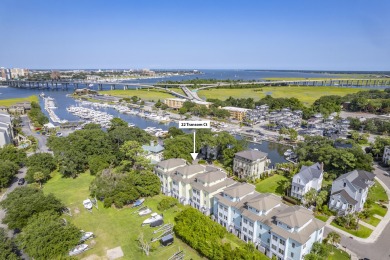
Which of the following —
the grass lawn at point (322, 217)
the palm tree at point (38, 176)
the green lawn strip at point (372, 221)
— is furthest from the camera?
the palm tree at point (38, 176)

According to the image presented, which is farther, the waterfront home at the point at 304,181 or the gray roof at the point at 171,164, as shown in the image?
the gray roof at the point at 171,164

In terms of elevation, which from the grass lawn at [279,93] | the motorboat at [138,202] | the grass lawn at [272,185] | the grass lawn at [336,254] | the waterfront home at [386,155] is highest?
the grass lawn at [279,93]

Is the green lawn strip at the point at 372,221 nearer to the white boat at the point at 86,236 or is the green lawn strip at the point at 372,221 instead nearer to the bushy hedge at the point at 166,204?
the bushy hedge at the point at 166,204

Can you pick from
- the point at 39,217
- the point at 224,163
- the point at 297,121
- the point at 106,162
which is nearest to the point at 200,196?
the point at 224,163

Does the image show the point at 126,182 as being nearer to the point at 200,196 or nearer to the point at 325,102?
the point at 200,196

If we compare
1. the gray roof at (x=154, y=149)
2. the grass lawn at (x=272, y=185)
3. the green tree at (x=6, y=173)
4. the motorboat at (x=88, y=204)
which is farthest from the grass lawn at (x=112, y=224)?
the grass lawn at (x=272, y=185)
